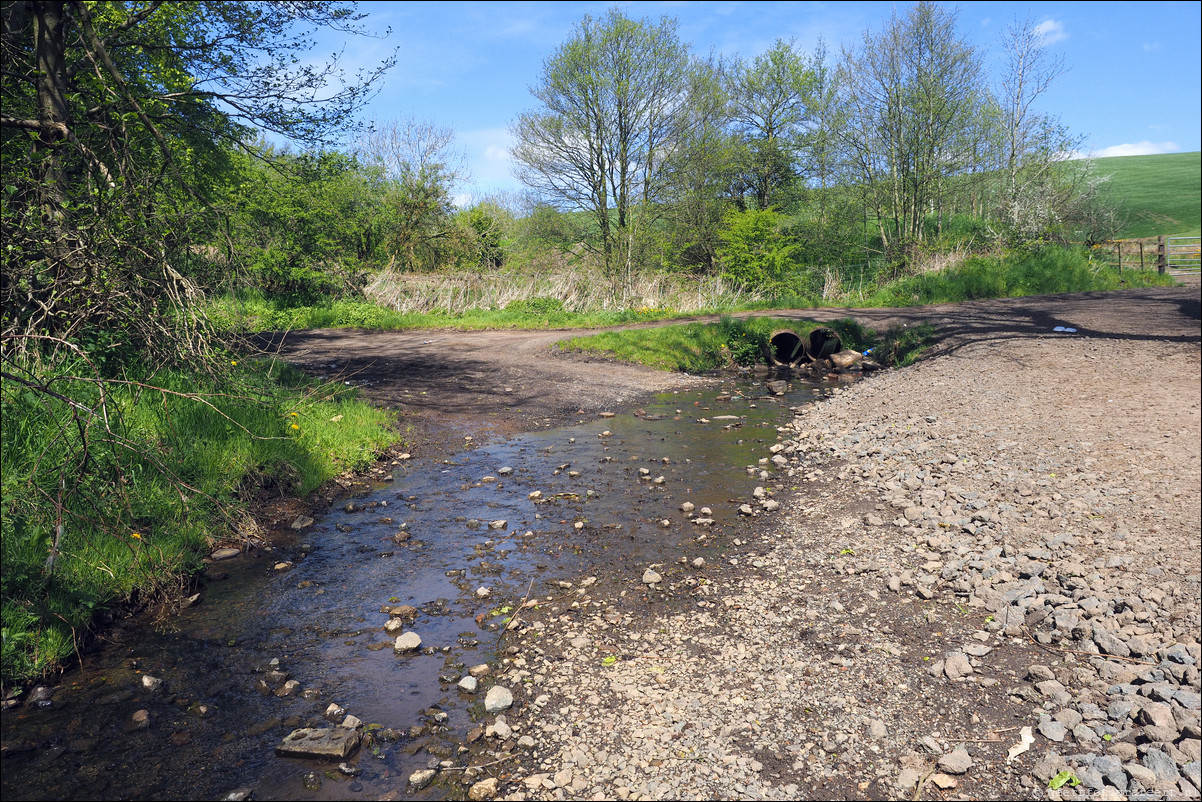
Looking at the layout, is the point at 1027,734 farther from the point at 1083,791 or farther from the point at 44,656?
the point at 44,656

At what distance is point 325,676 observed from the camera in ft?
13.4

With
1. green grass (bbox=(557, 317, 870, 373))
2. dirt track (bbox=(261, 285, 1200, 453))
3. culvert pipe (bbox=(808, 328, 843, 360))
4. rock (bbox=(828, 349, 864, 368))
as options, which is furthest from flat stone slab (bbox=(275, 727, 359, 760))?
culvert pipe (bbox=(808, 328, 843, 360))

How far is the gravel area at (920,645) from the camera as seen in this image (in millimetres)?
3078

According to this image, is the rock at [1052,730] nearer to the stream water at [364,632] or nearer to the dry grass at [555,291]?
the stream water at [364,632]

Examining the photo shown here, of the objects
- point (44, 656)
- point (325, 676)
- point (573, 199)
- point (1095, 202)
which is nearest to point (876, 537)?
point (325, 676)

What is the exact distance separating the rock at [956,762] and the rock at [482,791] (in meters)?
2.03

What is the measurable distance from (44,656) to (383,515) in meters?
3.07

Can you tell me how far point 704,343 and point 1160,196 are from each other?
4348 centimetres

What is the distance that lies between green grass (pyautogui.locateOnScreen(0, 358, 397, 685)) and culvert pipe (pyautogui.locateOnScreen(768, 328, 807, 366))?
11.3 metres

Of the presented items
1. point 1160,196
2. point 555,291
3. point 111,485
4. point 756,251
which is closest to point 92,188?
point 111,485

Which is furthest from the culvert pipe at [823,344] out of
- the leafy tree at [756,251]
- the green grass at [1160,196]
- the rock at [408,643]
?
the green grass at [1160,196]

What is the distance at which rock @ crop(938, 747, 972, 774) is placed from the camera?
304cm

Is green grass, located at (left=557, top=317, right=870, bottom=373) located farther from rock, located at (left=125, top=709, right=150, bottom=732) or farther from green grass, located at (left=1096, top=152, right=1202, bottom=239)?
green grass, located at (left=1096, top=152, right=1202, bottom=239)

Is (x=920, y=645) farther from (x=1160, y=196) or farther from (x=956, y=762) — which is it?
(x=1160, y=196)
